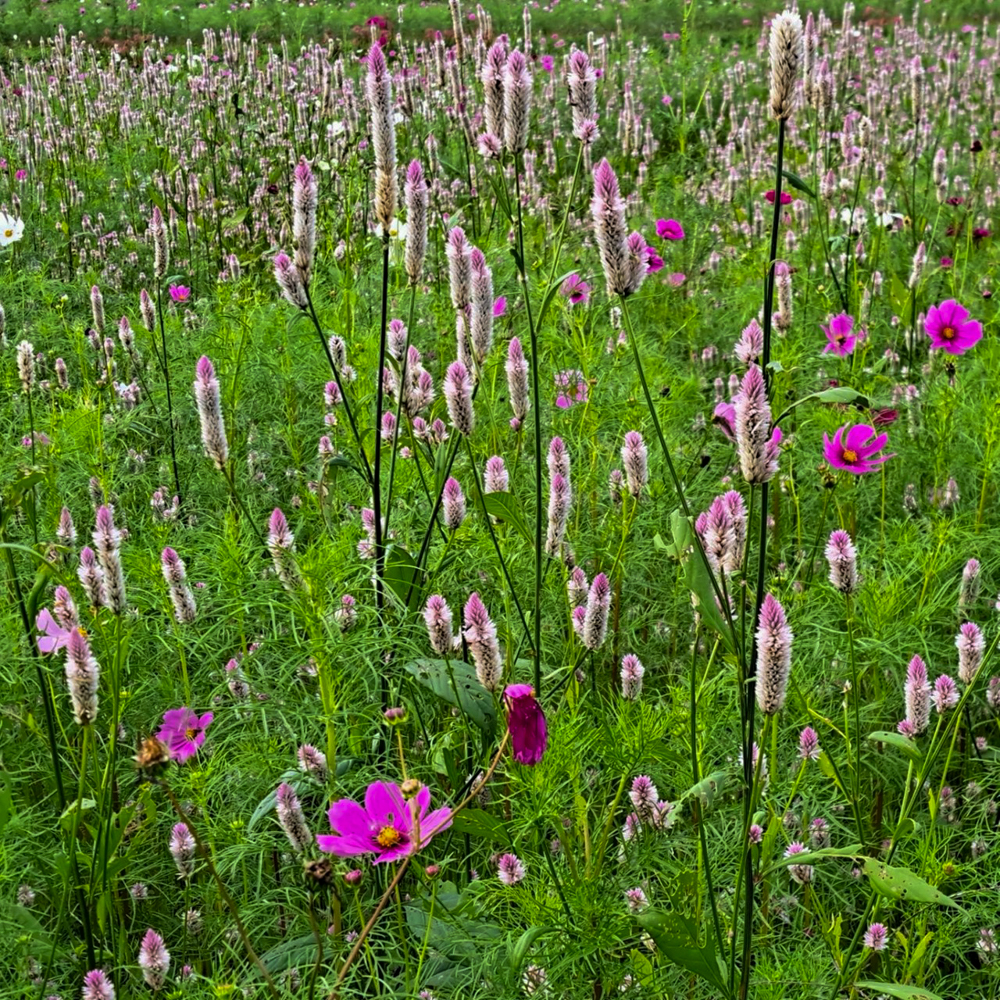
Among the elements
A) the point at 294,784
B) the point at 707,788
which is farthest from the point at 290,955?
the point at 707,788

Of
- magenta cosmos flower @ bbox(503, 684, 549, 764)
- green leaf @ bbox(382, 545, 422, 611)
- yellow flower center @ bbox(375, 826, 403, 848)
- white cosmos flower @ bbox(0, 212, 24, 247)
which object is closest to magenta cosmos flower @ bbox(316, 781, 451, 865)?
yellow flower center @ bbox(375, 826, 403, 848)

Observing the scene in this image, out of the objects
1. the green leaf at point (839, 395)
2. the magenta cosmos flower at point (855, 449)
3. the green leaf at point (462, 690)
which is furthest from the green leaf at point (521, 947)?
the magenta cosmos flower at point (855, 449)

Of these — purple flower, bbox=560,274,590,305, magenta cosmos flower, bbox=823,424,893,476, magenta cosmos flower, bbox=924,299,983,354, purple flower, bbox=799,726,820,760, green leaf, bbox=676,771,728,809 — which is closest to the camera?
green leaf, bbox=676,771,728,809

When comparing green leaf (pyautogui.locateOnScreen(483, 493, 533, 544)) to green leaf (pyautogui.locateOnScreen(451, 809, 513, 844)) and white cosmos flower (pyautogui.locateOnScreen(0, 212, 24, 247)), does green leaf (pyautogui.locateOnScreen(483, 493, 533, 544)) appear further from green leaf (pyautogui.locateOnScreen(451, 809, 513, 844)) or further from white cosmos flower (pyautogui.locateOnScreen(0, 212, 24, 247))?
white cosmos flower (pyautogui.locateOnScreen(0, 212, 24, 247))

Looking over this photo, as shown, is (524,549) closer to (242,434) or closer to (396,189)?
(396,189)

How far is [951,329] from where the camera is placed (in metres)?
2.80

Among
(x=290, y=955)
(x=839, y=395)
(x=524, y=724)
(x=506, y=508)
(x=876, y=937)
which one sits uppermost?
(x=839, y=395)

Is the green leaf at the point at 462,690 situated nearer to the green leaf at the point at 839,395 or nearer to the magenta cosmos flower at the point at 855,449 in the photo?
the green leaf at the point at 839,395

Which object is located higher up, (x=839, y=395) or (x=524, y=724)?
(x=839, y=395)

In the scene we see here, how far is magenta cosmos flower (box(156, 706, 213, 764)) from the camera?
1.51 meters

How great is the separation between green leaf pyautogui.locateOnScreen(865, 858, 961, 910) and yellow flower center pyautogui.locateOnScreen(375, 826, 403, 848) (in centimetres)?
51

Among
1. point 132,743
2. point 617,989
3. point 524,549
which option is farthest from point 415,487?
point 617,989

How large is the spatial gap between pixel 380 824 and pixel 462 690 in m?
0.27

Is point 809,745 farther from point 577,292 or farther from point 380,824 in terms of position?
point 577,292
